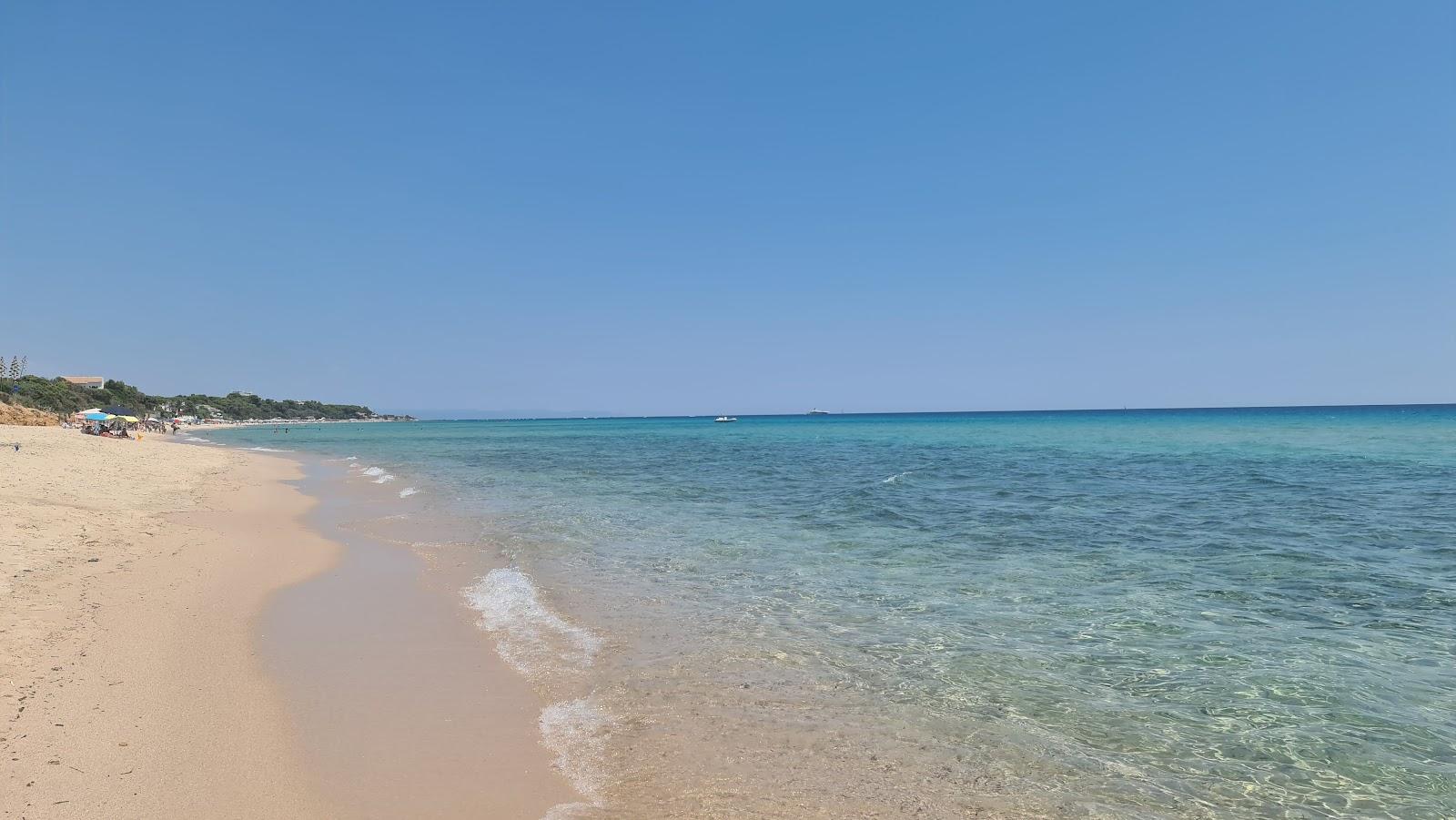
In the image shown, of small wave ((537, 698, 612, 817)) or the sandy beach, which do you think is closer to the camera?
the sandy beach

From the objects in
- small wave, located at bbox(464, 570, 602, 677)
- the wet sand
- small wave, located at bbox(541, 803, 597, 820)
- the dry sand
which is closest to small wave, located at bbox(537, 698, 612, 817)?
small wave, located at bbox(541, 803, 597, 820)

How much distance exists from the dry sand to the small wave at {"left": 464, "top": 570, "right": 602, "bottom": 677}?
2.41 metres

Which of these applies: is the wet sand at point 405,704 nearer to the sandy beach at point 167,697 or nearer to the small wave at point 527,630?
the sandy beach at point 167,697

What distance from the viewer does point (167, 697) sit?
6.56 m

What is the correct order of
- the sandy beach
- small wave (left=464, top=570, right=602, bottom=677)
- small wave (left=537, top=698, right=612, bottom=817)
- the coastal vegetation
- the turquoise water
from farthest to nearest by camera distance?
1. the coastal vegetation
2. small wave (left=464, top=570, right=602, bottom=677)
3. the turquoise water
4. small wave (left=537, top=698, right=612, bottom=817)
5. the sandy beach

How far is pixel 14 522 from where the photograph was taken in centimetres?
1302

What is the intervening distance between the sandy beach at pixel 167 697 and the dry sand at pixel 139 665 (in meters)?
0.02

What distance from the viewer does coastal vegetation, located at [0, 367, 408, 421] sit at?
3034 inches

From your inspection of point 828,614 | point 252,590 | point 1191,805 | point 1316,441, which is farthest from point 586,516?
point 1316,441

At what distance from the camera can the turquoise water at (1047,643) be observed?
542cm

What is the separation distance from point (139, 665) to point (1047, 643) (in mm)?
9896

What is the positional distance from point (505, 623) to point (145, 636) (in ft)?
13.1

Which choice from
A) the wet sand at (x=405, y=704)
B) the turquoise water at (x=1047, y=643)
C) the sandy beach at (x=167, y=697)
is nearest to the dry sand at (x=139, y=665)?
the sandy beach at (x=167, y=697)

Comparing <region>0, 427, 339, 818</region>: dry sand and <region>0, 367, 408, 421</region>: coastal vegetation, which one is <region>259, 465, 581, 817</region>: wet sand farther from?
<region>0, 367, 408, 421</region>: coastal vegetation
